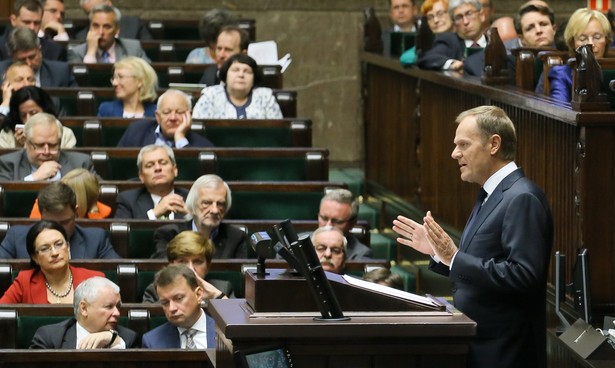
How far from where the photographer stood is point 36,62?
26.0ft

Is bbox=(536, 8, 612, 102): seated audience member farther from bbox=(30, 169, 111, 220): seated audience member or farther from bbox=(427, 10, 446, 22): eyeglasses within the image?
bbox=(427, 10, 446, 22): eyeglasses

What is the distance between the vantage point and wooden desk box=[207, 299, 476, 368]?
297 centimetres

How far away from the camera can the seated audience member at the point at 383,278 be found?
5.04 meters

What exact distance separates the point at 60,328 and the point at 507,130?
2.05 meters

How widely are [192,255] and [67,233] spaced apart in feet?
2.23

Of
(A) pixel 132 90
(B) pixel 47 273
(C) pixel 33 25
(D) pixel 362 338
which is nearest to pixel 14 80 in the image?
(A) pixel 132 90

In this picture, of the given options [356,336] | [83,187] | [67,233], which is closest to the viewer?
[356,336]

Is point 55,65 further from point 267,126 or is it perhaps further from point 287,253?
point 287,253

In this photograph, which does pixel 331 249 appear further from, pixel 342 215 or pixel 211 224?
pixel 211 224

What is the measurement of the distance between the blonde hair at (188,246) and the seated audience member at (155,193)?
2.67 ft

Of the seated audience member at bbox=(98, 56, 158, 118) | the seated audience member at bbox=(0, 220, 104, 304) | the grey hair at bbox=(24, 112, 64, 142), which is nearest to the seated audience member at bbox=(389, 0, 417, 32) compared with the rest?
the seated audience member at bbox=(98, 56, 158, 118)

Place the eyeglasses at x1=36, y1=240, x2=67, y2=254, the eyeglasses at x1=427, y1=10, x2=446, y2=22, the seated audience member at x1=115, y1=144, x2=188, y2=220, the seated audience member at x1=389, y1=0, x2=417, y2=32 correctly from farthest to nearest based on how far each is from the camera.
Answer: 1. the seated audience member at x1=389, y1=0, x2=417, y2=32
2. the eyeglasses at x1=427, y1=10, x2=446, y2=22
3. the seated audience member at x1=115, y1=144, x2=188, y2=220
4. the eyeglasses at x1=36, y1=240, x2=67, y2=254

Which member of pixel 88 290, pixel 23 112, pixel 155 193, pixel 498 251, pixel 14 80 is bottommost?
pixel 88 290

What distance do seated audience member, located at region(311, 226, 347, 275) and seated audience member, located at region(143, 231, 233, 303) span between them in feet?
1.22
